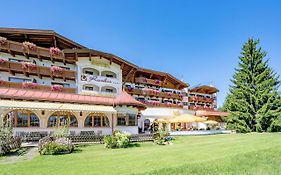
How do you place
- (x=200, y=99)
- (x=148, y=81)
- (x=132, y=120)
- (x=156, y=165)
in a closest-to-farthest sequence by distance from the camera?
(x=156, y=165), (x=132, y=120), (x=148, y=81), (x=200, y=99)

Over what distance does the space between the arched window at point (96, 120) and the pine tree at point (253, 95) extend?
2290 centimetres

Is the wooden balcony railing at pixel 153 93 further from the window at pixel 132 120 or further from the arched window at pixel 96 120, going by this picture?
the arched window at pixel 96 120

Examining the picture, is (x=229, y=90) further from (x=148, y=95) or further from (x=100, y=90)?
(x=100, y=90)

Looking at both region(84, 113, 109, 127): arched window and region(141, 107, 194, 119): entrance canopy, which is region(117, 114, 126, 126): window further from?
region(141, 107, 194, 119): entrance canopy

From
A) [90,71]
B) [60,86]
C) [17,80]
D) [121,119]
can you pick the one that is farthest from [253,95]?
[17,80]

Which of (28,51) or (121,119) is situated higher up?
(28,51)

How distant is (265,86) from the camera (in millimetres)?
39812

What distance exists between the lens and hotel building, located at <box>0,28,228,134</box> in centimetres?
2458

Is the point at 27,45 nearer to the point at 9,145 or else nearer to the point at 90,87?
the point at 90,87

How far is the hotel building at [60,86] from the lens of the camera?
24.6 metres

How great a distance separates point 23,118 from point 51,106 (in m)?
3.61

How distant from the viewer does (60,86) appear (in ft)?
98.1

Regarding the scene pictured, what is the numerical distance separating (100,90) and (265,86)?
89.8 ft

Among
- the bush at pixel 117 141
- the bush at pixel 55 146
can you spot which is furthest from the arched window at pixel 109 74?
the bush at pixel 55 146
